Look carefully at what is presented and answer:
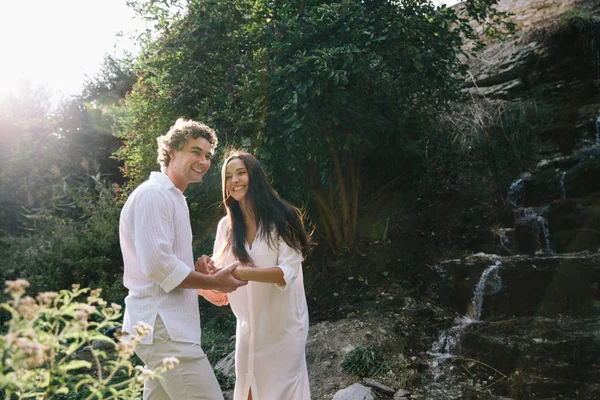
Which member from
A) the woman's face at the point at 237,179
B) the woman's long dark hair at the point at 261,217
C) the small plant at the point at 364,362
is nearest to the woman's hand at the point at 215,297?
the woman's long dark hair at the point at 261,217

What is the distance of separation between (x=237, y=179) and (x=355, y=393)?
2617 mm

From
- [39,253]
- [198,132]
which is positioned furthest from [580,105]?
Answer: [39,253]

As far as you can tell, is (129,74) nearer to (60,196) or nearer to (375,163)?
(60,196)

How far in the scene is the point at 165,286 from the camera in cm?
240

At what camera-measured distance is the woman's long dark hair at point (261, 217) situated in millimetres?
3107

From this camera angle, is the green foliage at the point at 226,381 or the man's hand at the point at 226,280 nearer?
the man's hand at the point at 226,280

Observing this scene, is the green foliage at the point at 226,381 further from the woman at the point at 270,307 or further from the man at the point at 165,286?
the man at the point at 165,286

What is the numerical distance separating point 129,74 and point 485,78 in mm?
10620

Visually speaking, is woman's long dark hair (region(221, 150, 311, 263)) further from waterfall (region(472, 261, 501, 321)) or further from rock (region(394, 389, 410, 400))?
waterfall (region(472, 261, 501, 321))

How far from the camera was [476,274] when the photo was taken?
25.3ft

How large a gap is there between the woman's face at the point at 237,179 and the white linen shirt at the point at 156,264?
693mm

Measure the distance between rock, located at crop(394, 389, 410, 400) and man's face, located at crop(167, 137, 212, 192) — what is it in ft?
10.8

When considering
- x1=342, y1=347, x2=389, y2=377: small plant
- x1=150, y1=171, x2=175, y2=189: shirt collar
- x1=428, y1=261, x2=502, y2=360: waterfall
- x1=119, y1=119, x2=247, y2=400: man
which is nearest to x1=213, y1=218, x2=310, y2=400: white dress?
x1=119, y1=119, x2=247, y2=400: man

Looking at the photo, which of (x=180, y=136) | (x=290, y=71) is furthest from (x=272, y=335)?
(x=290, y=71)
